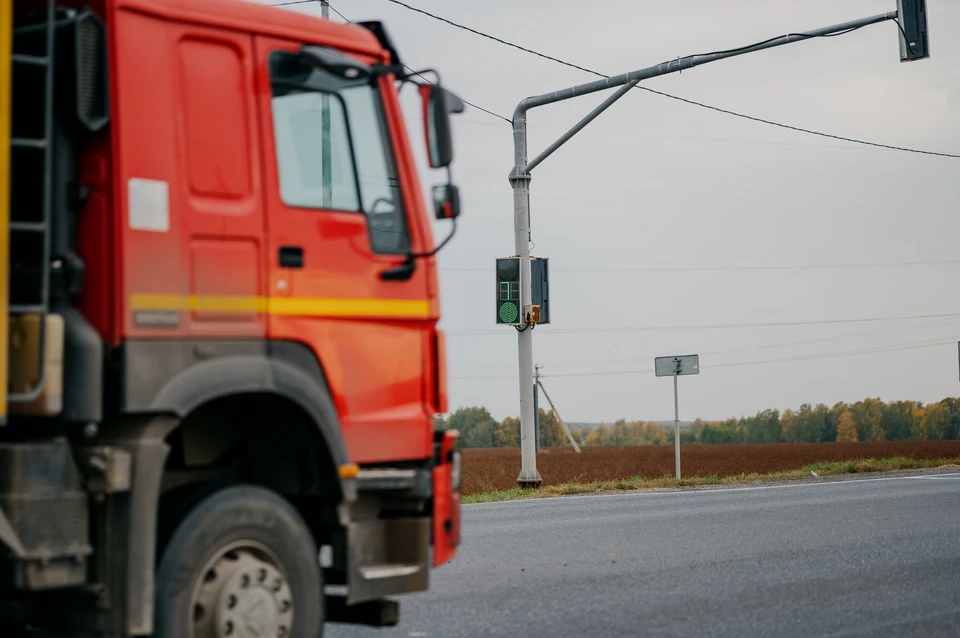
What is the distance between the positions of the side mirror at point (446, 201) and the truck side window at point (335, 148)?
0.64ft

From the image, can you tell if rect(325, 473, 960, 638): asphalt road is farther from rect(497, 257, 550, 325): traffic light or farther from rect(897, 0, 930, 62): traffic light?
rect(897, 0, 930, 62): traffic light

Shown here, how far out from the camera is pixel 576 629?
756 centimetres

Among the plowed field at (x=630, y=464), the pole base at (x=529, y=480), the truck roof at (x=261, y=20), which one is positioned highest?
the truck roof at (x=261, y=20)

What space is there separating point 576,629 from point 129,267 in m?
3.76

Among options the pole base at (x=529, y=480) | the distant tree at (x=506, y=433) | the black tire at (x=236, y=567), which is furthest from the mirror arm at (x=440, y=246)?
the distant tree at (x=506, y=433)

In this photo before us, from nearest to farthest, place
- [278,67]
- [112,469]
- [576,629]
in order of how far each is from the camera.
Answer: [112,469], [278,67], [576,629]

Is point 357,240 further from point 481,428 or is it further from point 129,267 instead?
point 481,428

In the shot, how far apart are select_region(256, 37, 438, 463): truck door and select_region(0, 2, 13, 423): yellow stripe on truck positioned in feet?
3.90

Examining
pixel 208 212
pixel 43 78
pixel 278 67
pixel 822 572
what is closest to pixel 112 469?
pixel 208 212

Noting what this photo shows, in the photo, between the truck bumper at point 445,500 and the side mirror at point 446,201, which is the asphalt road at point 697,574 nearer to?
the truck bumper at point 445,500

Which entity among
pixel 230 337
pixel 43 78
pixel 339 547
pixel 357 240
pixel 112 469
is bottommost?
pixel 339 547

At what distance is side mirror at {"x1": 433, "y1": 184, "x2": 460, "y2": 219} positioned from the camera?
248 inches

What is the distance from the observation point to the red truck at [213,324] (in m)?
4.88

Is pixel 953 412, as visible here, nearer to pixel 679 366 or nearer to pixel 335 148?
pixel 679 366
